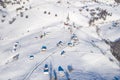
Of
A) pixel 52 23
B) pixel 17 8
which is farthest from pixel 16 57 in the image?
pixel 17 8

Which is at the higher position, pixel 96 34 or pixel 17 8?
pixel 17 8

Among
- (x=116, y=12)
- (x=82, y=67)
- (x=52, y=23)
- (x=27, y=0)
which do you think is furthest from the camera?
(x=27, y=0)

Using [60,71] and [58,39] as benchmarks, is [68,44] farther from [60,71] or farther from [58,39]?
[60,71]

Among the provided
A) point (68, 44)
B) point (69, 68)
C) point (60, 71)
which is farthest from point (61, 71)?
point (68, 44)

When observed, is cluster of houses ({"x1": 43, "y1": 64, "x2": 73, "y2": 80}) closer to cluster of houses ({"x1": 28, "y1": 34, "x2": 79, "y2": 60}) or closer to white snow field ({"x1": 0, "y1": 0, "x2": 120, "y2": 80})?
white snow field ({"x1": 0, "y1": 0, "x2": 120, "y2": 80})

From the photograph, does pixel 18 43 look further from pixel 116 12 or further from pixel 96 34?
pixel 116 12

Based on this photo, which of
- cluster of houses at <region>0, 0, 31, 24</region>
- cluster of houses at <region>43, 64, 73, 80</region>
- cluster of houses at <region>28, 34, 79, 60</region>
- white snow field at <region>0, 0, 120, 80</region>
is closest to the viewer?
cluster of houses at <region>43, 64, 73, 80</region>

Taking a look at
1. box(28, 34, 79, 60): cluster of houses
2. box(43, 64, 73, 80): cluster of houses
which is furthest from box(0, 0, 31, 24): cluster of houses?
box(43, 64, 73, 80): cluster of houses

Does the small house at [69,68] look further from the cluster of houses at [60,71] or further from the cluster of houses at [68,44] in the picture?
the cluster of houses at [68,44]
